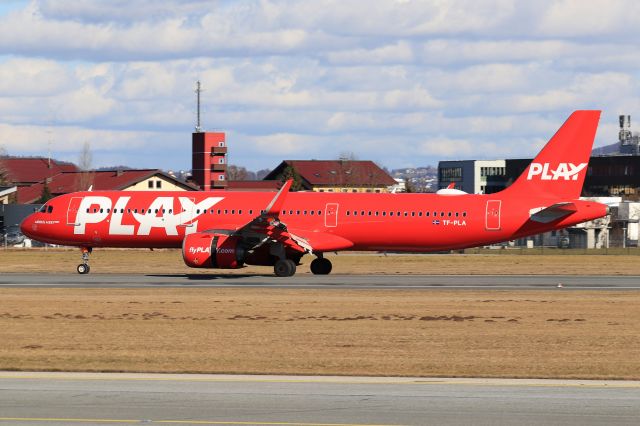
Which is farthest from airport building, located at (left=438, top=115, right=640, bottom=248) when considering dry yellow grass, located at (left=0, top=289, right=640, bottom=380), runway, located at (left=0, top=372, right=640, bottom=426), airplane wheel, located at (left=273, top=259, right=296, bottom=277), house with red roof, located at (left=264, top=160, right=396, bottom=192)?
runway, located at (left=0, top=372, right=640, bottom=426)

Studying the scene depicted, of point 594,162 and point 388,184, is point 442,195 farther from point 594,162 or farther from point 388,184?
point 388,184

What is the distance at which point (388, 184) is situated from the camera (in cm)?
19850

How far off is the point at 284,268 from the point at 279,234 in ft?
5.55

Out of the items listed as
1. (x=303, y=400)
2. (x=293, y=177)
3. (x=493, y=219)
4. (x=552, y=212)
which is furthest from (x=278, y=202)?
(x=293, y=177)

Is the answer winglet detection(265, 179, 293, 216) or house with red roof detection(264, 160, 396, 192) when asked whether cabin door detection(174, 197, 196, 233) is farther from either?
house with red roof detection(264, 160, 396, 192)

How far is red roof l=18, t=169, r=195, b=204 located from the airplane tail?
76.3m

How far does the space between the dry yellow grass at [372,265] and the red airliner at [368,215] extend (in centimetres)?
351

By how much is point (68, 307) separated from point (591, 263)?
39337 millimetres

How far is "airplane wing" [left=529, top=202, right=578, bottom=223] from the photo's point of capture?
A: 159 ft

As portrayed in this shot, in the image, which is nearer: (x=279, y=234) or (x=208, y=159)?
(x=279, y=234)

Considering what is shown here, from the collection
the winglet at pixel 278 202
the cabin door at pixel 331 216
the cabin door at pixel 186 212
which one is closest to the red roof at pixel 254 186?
the cabin door at pixel 186 212

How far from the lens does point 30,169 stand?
561 ft

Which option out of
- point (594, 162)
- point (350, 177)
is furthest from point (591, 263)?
point (350, 177)

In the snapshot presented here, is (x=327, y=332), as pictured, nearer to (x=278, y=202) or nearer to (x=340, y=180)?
(x=278, y=202)
